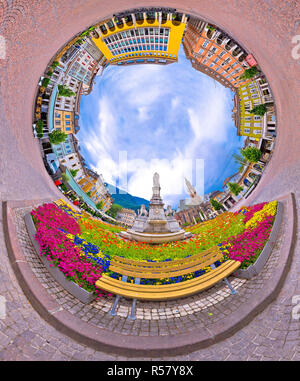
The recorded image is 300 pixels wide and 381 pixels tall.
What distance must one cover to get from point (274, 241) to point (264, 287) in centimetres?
234

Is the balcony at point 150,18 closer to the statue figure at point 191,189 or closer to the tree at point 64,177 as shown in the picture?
the tree at point 64,177

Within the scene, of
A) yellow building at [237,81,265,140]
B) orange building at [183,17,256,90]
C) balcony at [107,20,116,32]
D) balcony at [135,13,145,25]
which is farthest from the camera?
A: balcony at [107,20,116,32]

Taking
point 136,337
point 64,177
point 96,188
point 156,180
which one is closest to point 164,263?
point 136,337

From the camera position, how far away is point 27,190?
8.17 m

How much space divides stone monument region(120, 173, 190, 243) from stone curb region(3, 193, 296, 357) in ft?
28.3

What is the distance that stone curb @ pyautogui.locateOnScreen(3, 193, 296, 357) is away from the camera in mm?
3242

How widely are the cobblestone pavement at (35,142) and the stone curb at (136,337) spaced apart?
0.10 m

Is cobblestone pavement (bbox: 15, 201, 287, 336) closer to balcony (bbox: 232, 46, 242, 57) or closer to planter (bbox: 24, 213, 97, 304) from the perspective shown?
planter (bbox: 24, 213, 97, 304)

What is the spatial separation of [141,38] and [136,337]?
44.7 metres

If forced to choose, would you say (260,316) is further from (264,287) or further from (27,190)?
(27,190)

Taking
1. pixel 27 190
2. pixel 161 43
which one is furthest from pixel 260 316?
pixel 161 43

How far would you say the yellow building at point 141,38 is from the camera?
25.6 meters

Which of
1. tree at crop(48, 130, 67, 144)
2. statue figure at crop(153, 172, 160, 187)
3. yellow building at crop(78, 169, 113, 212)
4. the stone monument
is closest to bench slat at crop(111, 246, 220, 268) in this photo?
the stone monument

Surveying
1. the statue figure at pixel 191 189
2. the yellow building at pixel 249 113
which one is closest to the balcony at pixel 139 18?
the yellow building at pixel 249 113
